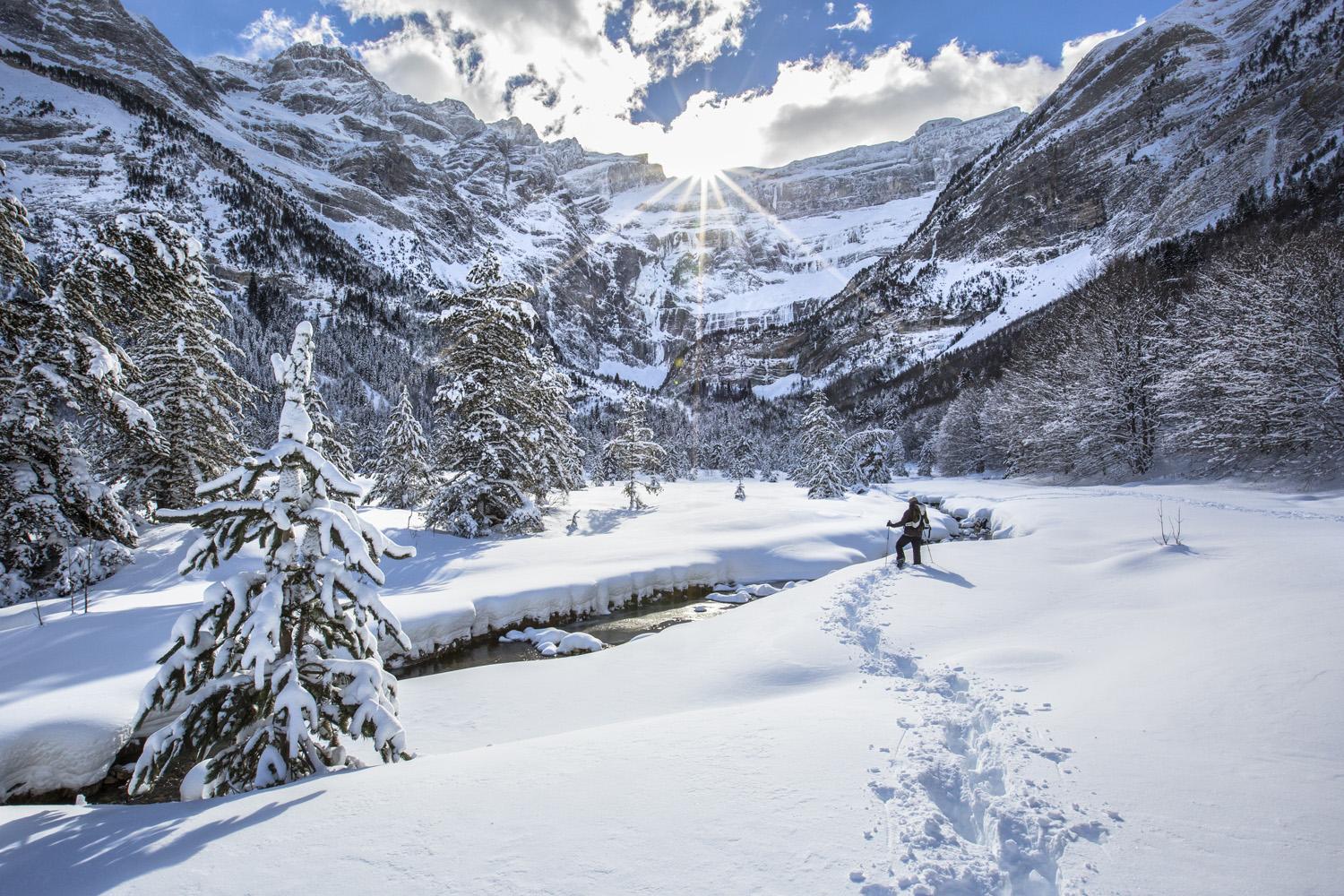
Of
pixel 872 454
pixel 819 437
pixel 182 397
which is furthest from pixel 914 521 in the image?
pixel 872 454

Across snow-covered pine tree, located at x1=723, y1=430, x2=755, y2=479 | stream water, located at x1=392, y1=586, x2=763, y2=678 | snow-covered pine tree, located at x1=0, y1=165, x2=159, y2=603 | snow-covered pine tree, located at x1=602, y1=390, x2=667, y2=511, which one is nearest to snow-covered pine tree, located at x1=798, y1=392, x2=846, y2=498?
snow-covered pine tree, located at x1=602, y1=390, x2=667, y2=511

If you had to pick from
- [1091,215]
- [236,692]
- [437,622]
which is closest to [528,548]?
[437,622]

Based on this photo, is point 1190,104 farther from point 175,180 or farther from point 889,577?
point 175,180

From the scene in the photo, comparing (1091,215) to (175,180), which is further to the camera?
(1091,215)

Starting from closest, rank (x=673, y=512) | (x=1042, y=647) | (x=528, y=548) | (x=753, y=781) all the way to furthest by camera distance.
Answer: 1. (x=753, y=781)
2. (x=1042, y=647)
3. (x=528, y=548)
4. (x=673, y=512)

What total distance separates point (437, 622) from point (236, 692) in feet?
20.2

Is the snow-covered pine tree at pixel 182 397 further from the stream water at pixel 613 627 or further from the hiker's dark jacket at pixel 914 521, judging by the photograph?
the hiker's dark jacket at pixel 914 521

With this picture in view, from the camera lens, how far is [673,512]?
28141mm

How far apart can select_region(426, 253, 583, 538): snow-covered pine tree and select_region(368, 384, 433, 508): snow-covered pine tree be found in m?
16.0

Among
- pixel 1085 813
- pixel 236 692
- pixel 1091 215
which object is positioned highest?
pixel 1091 215

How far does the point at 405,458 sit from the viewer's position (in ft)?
113

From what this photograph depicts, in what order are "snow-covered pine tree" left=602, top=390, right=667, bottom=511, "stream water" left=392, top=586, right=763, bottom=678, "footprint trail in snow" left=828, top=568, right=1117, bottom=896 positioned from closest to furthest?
1. "footprint trail in snow" left=828, top=568, right=1117, bottom=896
2. "stream water" left=392, top=586, right=763, bottom=678
3. "snow-covered pine tree" left=602, top=390, right=667, bottom=511

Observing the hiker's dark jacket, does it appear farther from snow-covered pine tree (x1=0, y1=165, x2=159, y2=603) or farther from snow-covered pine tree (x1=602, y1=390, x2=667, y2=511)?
snow-covered pine tree (x1=602, y1=390, x2=667, y2=511)

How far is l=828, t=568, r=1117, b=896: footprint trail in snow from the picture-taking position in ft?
10.1
